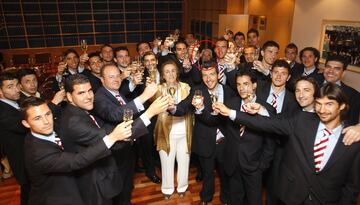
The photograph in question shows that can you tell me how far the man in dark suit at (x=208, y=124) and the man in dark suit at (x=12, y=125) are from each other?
5.80ft

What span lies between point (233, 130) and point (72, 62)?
308 centimetres

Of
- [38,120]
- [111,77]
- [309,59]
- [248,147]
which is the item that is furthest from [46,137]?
[309,59]

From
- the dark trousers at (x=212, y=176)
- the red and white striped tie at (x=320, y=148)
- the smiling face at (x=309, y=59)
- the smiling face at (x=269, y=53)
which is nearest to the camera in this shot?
the red and white striped tie at (x=320, y=148)

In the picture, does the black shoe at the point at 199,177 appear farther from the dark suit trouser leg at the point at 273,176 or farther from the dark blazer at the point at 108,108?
the dark blazer at the point at 108,108

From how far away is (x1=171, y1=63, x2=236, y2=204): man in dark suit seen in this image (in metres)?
3.07

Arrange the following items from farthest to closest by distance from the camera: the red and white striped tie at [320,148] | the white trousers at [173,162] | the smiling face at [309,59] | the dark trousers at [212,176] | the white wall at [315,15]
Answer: the white wall at [315,15], the smiling face at [309,59], the white trousers at [173,162], the dark trousers at [212,176], the red and white striped tie at [320,148]

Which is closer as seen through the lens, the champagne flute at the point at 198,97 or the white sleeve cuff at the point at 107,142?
the white sleeve cuff at the point at 107,142

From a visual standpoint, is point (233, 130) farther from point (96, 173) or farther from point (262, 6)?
point (262, 6)

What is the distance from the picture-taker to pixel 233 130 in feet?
9.46

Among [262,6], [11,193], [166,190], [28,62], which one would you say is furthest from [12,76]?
[28,62]

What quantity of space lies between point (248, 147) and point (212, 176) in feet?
2.85

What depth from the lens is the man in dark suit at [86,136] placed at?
2211 millimetres

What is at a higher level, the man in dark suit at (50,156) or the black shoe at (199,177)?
the man in dark suit at (50,156)

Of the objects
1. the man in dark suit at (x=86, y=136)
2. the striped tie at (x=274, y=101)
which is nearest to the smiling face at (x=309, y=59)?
the striped tie at (x=274, y=101)
